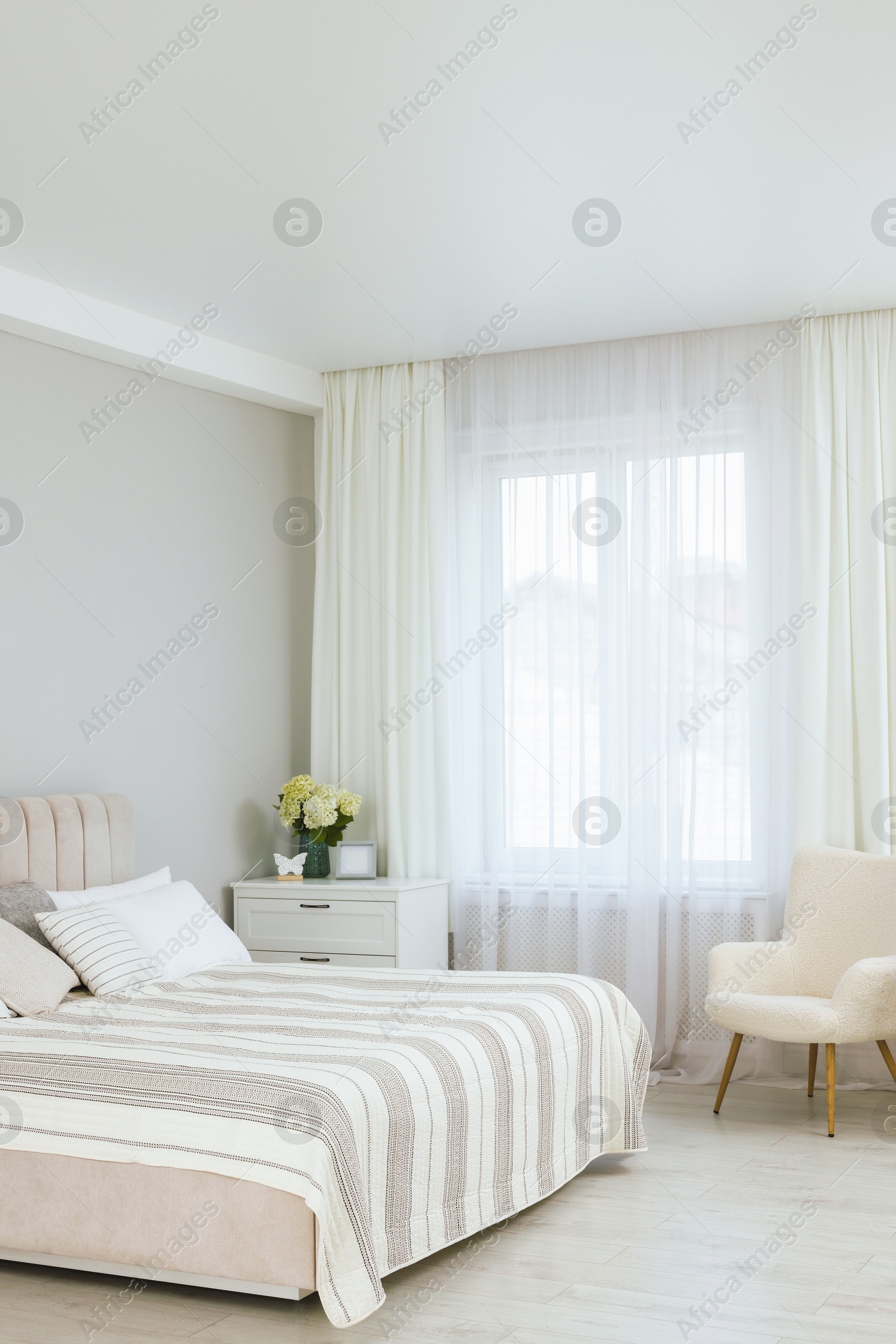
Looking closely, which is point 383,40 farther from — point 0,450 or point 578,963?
point 578,963

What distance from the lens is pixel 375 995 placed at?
3838mm

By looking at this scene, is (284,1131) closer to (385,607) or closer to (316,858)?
(316,858)

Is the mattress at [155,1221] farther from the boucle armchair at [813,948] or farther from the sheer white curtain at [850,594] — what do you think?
the sheer white curtain at [850,594]

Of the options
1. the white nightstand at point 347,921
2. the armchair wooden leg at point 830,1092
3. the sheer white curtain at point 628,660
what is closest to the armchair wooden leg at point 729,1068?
the armchair wooden leg at point 830,1092

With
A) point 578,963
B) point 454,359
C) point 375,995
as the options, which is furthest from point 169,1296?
point 454,359

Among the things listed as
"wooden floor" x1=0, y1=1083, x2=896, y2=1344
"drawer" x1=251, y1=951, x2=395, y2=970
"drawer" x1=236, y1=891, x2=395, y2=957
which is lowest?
"wooden floor" x1=0, y1=1083, x2=896, y2=1344

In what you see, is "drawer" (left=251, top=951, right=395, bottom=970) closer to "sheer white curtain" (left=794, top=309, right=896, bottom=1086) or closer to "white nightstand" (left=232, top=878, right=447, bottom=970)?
"white nightstand" (left=232, top=878, right=447, bottom=970)

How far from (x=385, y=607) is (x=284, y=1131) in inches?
123

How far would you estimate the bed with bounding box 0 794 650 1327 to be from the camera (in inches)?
108

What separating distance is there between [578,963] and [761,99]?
10.9ft

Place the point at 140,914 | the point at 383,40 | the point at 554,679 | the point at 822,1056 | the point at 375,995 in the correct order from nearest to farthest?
the point at 383,40 < the point at 375,995 < the point at 140,914 < the point at 822,1056 < the point at 554,679

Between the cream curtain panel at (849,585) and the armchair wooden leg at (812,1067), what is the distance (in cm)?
76

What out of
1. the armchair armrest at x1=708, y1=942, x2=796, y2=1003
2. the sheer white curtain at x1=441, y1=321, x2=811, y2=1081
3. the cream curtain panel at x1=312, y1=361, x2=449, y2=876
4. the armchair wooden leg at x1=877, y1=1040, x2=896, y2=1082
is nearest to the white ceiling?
the sheer white curtain at x1=441, y1=321, x2=811, y2=1081

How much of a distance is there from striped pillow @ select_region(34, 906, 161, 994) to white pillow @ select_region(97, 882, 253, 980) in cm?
7
